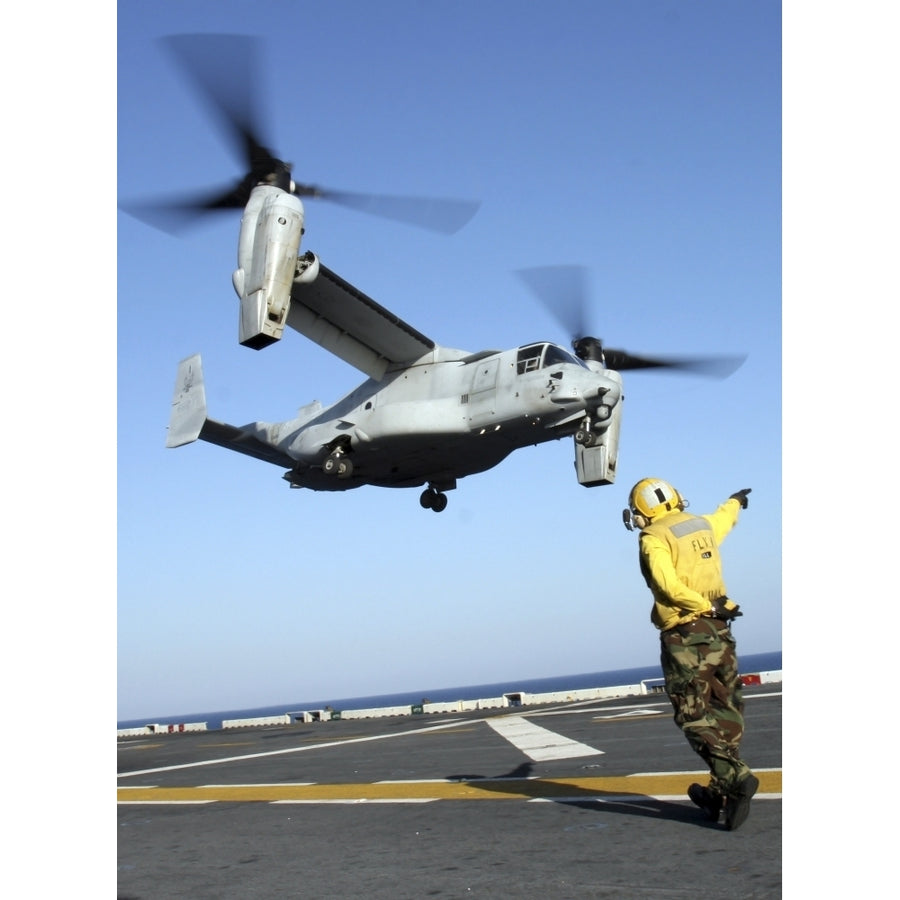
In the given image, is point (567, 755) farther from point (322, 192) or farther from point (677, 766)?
point (322, 192)

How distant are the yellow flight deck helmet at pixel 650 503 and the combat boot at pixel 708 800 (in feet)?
5.09

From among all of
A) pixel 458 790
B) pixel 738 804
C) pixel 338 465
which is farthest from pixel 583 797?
pixel 338 465

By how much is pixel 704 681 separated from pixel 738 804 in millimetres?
700

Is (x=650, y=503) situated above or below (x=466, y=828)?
above

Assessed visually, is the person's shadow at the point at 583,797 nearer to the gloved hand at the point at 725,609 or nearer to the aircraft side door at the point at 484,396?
the gloved hand at the point at 725,609

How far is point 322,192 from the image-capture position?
2175 centimetres

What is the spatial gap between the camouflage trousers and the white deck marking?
15.5 feet

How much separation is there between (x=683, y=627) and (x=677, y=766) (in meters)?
3.00

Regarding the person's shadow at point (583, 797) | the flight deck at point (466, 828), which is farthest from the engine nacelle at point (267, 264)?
the person's shadow at point (583, 797)

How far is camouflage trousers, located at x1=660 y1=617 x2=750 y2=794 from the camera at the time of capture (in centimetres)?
536

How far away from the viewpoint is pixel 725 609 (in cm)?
560

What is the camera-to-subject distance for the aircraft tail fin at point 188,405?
23.8m

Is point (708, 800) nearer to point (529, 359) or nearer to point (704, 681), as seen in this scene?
point (704, 681)
